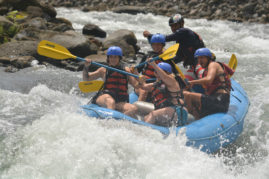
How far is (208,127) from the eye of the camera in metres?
4.16

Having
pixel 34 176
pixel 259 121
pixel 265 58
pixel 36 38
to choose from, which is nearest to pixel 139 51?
pixel 36 38

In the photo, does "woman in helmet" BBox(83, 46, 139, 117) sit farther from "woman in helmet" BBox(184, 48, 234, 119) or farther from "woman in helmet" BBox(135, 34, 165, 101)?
"woman in helmet" BBox(184, 48, 234, 119)

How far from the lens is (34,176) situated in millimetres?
3383

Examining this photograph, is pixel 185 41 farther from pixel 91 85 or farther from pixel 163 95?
pixel 91 85

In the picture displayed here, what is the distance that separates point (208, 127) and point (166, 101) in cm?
64

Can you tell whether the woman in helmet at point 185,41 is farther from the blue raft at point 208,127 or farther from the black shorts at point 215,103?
the blue raft at point 208,127

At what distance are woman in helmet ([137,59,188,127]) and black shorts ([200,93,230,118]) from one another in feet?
1.60

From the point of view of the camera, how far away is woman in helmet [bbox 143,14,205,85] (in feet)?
16.6

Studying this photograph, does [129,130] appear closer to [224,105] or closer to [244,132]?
[224,105]

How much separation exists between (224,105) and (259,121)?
1327mm

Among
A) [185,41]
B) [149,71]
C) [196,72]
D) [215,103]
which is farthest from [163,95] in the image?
[185,41]

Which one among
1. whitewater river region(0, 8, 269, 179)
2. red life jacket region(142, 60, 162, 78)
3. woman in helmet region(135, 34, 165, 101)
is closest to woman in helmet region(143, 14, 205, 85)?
woman in helmet region(135, 34, 165, 101)

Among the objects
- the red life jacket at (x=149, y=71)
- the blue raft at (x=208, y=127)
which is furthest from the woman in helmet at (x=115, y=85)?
the red life jacket at (x=149, y=71)

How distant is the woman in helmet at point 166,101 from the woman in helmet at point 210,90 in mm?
481
